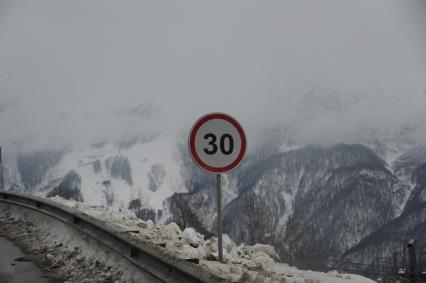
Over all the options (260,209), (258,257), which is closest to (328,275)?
(258,257)

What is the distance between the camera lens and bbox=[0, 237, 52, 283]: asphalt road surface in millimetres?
6539

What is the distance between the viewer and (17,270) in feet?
23.4

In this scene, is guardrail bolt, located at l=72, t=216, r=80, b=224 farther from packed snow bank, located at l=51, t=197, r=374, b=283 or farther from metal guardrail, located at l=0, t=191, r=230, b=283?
packed snow bank, located at l=51, t=197, r=374, b=283

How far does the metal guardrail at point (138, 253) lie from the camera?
4766mm

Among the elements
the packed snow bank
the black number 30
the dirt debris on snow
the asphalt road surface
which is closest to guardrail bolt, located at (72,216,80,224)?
the dirt debris on snow

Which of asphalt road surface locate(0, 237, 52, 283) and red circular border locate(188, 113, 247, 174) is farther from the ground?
red circular border locate(188, 113, 247, 174)

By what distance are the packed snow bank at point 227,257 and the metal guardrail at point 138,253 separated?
507mm

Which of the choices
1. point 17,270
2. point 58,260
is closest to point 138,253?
point 58,260

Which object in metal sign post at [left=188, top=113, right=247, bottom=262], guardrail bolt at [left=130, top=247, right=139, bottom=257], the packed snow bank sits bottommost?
the packed snow bank

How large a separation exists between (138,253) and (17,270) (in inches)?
99.2

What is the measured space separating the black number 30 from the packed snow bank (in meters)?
1.72

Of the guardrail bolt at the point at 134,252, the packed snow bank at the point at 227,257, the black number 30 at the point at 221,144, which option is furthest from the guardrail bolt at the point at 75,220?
the black number 30 at the point at 221,144

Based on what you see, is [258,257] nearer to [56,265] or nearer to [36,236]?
[56,265]

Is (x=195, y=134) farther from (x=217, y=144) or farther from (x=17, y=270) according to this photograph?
(x=17, y=270)
